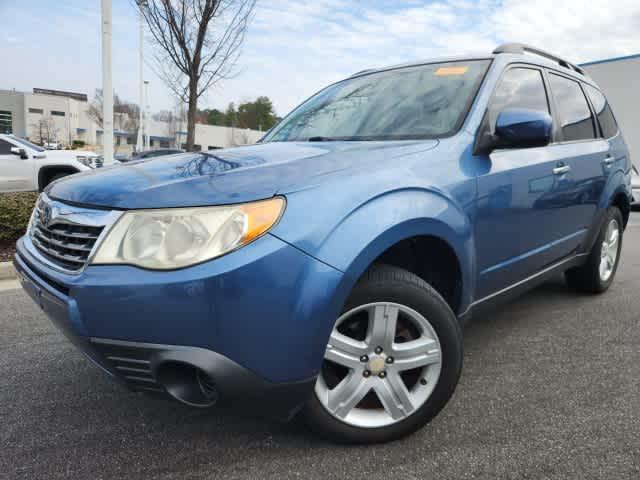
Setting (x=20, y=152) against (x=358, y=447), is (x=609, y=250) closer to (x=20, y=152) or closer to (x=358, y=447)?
(x=358, y=447)

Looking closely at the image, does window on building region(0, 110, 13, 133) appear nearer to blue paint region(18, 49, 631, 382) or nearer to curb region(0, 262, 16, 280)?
curb region(0, 262, 16, 280)

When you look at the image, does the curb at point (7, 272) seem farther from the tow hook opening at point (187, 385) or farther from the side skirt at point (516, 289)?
the side skirt at point (516, 289)

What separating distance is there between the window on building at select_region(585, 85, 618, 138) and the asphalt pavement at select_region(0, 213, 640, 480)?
1740mm

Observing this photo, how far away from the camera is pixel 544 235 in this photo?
283 centimetres

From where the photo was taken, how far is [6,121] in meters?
81.9

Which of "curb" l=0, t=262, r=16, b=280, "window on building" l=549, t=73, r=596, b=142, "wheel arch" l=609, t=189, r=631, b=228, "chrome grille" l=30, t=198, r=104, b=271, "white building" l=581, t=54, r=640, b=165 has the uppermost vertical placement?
"white building" l=581, t=54, r=640, b=165

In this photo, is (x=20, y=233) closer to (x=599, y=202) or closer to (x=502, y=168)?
(x=502, y=168)

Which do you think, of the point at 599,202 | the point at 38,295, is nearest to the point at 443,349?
the point at 38,295

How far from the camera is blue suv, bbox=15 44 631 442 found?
1546 millimetres

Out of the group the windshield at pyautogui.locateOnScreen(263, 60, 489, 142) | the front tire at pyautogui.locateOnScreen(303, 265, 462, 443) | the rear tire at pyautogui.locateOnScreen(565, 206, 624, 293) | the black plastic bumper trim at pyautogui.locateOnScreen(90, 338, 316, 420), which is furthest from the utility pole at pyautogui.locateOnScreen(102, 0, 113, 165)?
the front tire at pyautogui.locateOnScreen(303, 265, 462, 443)

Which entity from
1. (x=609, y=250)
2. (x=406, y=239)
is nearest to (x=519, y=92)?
(x=406, y=239)

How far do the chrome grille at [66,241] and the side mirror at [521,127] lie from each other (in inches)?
68.0

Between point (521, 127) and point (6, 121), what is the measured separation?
96.8 metres

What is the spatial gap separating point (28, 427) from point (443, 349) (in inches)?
70.0
